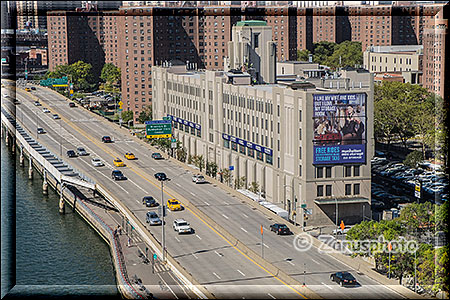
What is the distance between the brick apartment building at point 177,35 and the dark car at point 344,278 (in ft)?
127

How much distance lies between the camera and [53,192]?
6631 cm

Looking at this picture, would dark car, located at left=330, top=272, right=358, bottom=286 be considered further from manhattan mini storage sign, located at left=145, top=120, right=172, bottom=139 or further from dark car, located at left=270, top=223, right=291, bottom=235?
manhattan mini storage sign, located at left=145, top=120, right=172, bottom=139

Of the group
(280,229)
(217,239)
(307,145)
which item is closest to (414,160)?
(307,145)

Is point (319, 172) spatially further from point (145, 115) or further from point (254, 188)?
point (145, 115)

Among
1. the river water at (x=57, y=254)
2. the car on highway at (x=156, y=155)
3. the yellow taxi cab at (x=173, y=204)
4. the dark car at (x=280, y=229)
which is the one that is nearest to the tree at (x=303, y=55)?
the car on highway at (x=156, y=155)

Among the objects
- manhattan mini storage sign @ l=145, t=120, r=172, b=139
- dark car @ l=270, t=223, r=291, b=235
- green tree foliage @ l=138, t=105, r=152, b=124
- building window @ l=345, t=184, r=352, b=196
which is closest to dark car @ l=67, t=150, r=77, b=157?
manhattan mini storage sign @ l=145, t=120, r=172, b=139

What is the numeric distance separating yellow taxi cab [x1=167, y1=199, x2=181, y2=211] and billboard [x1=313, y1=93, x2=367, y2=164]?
8.99 meters

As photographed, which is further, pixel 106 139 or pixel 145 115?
pixel 145 115

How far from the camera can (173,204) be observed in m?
46.0

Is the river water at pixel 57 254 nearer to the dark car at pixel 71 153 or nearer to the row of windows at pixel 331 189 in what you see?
the dark car at pixel 71 153

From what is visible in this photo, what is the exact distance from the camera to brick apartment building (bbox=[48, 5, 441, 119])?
98562 mm

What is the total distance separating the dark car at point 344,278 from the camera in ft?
104

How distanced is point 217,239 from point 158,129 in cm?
2934

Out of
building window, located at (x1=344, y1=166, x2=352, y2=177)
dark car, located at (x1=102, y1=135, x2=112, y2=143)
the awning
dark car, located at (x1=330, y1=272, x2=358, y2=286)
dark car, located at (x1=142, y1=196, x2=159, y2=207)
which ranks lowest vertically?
dark car, located at (x1=330, y1=272, x2=358, y2=286)
